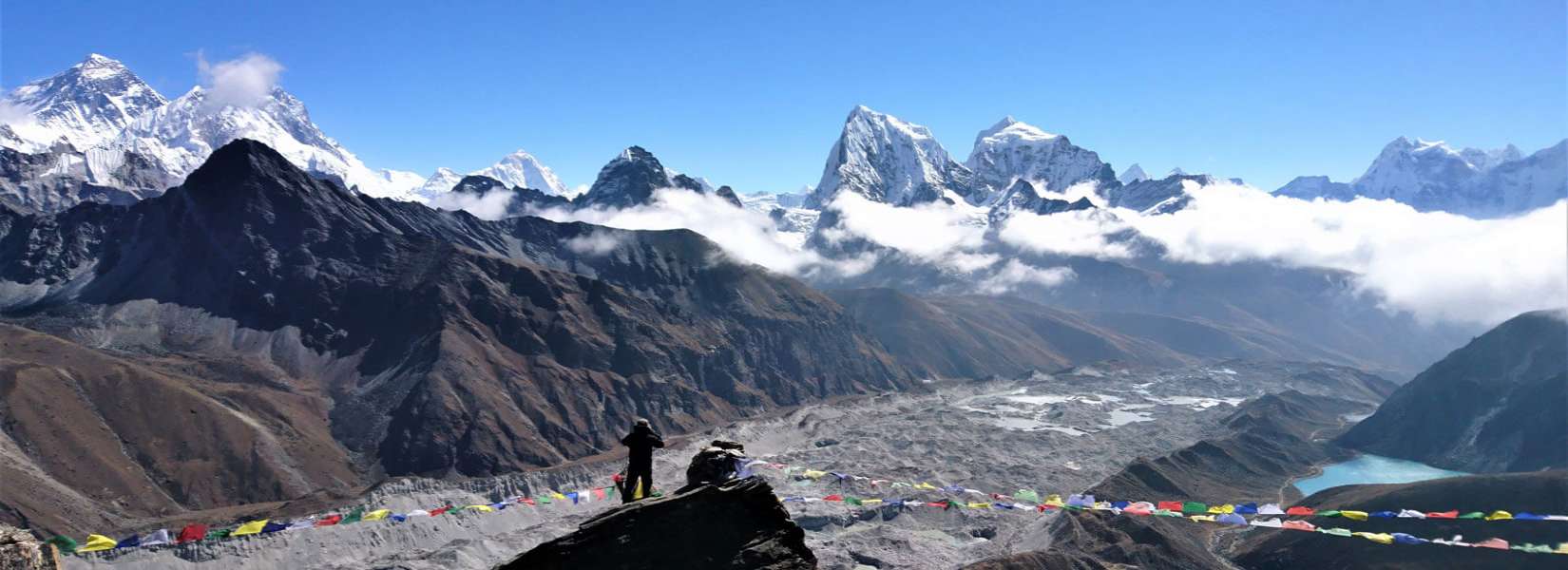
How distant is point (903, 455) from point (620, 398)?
204ft

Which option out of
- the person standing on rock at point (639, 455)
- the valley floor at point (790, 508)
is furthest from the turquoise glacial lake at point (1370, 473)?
the person standing on rock at point (639, 455)

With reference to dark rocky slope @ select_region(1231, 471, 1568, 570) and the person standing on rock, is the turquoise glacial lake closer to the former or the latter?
dark rocky slope @ select_region(1231, 471, 1568, 570)

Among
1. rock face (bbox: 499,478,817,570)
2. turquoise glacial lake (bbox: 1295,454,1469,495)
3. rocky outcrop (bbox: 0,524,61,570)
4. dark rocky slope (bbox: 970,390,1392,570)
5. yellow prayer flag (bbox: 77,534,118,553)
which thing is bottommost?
turquoise glacial lake (bbox: 1295,454,1469,495)

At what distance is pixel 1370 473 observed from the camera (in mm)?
180000

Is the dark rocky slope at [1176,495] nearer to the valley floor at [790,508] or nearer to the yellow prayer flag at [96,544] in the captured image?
the valley floor at [790,508]

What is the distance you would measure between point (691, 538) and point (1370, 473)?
204 metres

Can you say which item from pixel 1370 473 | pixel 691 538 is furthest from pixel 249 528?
pixel 1370 473

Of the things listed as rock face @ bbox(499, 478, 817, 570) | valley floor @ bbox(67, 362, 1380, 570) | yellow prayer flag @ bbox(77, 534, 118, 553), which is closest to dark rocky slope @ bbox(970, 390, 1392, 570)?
valley floor @ bbox(67, 362, 1380, 570)

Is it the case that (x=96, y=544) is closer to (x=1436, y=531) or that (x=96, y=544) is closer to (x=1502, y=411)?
(x=1436, y=531)

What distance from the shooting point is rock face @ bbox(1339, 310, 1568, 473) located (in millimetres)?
162125

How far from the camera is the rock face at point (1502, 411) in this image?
162 m

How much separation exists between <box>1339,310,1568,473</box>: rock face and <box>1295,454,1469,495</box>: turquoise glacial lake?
10.2 ft

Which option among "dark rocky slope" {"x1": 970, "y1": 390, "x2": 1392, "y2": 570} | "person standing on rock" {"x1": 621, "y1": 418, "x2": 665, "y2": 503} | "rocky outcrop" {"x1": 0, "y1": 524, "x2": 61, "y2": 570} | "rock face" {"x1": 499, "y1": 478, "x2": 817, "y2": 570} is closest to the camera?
"rocky outcrop" {"x1": 0, "y1": 524, "x2": 61, "y2": 570}

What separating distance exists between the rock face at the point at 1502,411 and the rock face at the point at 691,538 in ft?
615
